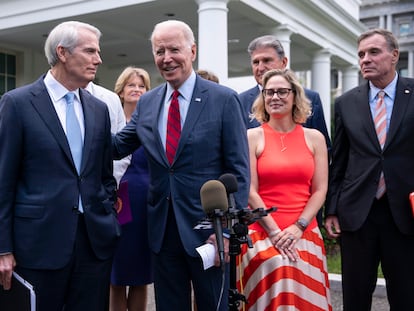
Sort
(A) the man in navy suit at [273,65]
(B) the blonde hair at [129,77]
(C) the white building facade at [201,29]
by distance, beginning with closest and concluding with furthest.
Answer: (A) the man in navy suit at [273,65] → (B) the blonde hair at [129,77] → (C) the white building facade at [201,29]

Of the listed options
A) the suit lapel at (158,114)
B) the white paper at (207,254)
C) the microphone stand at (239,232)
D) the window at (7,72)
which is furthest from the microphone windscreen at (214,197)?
the window at (7,72)

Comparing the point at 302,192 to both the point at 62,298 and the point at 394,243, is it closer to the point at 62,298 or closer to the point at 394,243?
the point at 394,243

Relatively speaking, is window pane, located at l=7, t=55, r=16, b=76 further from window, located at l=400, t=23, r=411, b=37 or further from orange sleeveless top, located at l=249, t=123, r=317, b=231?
window, located at l=400, t=23, r=411, b=37

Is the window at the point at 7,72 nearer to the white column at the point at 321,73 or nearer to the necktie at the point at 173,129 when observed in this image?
the white column at the point at 321,73

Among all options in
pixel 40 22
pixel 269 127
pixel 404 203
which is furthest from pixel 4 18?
pixel 404 203

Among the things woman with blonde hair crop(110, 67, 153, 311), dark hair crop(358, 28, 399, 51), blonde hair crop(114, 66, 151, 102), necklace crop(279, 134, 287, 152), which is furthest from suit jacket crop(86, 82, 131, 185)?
dark hair crop(358, 28, 399, 51)

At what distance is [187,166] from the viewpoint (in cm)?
310

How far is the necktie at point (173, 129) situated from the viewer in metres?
3.14

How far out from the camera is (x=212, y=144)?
10.2 feet

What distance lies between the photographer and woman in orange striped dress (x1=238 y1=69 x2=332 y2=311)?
347 centimetres

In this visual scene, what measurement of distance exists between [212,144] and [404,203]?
1525 millimetres

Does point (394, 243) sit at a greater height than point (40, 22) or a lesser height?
lesser

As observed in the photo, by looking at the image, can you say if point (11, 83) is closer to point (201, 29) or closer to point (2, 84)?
point (2, 84)

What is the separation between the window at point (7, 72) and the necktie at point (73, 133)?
587 inches
